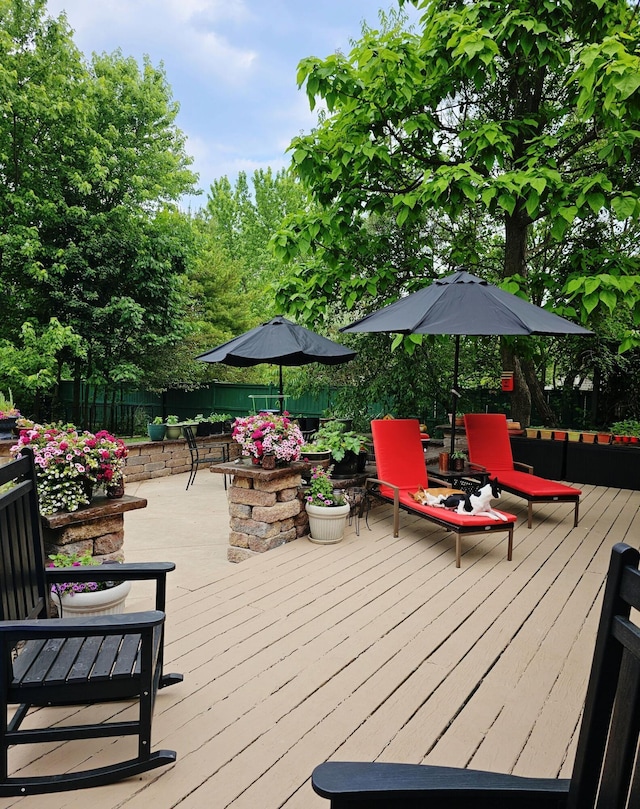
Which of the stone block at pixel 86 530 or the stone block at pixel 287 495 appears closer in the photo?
the stone block at pixel 86 530

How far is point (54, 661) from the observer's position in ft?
6.39

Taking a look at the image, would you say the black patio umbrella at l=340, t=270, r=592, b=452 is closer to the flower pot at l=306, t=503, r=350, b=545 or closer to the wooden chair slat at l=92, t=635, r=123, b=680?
the flower pot at l=306, t=503, r=350, b=545

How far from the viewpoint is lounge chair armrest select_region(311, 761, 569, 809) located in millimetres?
1065

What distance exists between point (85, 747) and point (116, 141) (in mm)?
13235

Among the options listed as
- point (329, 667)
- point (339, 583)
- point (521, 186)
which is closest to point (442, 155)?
point (521, 186)

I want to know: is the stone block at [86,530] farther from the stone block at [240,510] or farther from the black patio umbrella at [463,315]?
the black patio umbrella at [463,315]

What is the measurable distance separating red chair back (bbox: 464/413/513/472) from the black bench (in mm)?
4749

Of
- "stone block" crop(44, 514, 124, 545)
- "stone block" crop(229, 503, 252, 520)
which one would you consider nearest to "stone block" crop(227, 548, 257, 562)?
"stone block" crop(229, 503, 252, 520)

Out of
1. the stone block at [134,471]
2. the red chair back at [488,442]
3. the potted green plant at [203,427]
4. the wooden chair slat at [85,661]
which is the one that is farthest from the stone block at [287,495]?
the potted green plant at [203,427]

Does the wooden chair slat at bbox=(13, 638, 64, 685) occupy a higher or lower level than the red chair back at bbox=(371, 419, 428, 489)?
lower

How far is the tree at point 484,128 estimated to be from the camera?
5.46 m

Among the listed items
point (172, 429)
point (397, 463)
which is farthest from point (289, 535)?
point (172, 429)

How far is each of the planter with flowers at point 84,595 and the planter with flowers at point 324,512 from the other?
2.13m

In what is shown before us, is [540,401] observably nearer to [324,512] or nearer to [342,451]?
[342,451]
